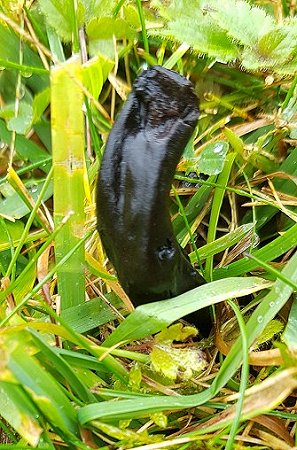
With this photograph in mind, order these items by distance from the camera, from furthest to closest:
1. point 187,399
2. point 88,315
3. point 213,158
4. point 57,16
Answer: point 57,16 → point 213,158 → point 88,315 → point 187,399

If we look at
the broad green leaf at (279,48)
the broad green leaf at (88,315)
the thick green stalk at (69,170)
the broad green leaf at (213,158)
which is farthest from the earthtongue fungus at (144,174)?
the broad green leaf at (279,48)

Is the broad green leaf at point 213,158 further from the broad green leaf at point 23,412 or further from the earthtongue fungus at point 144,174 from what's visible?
the broad green leaf at point 23,412

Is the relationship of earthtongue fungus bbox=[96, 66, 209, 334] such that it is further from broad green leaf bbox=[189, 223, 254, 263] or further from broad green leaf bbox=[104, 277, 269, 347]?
broad green leaf bbox=[189, 223, 254, 263]

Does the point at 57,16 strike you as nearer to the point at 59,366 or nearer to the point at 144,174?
the point at 144,174

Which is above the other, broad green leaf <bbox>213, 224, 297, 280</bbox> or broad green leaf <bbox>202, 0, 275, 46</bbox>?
broad green leaf <bbox>202, 0, 275, 46</bbox>

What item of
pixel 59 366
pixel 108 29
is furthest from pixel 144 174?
pixel 108 29

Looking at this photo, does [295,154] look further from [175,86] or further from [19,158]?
[19,158]

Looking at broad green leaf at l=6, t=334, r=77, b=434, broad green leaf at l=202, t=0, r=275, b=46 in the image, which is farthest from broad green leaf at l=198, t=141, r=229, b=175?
broad green leaf at l=6, t=334, r=77, b=434
